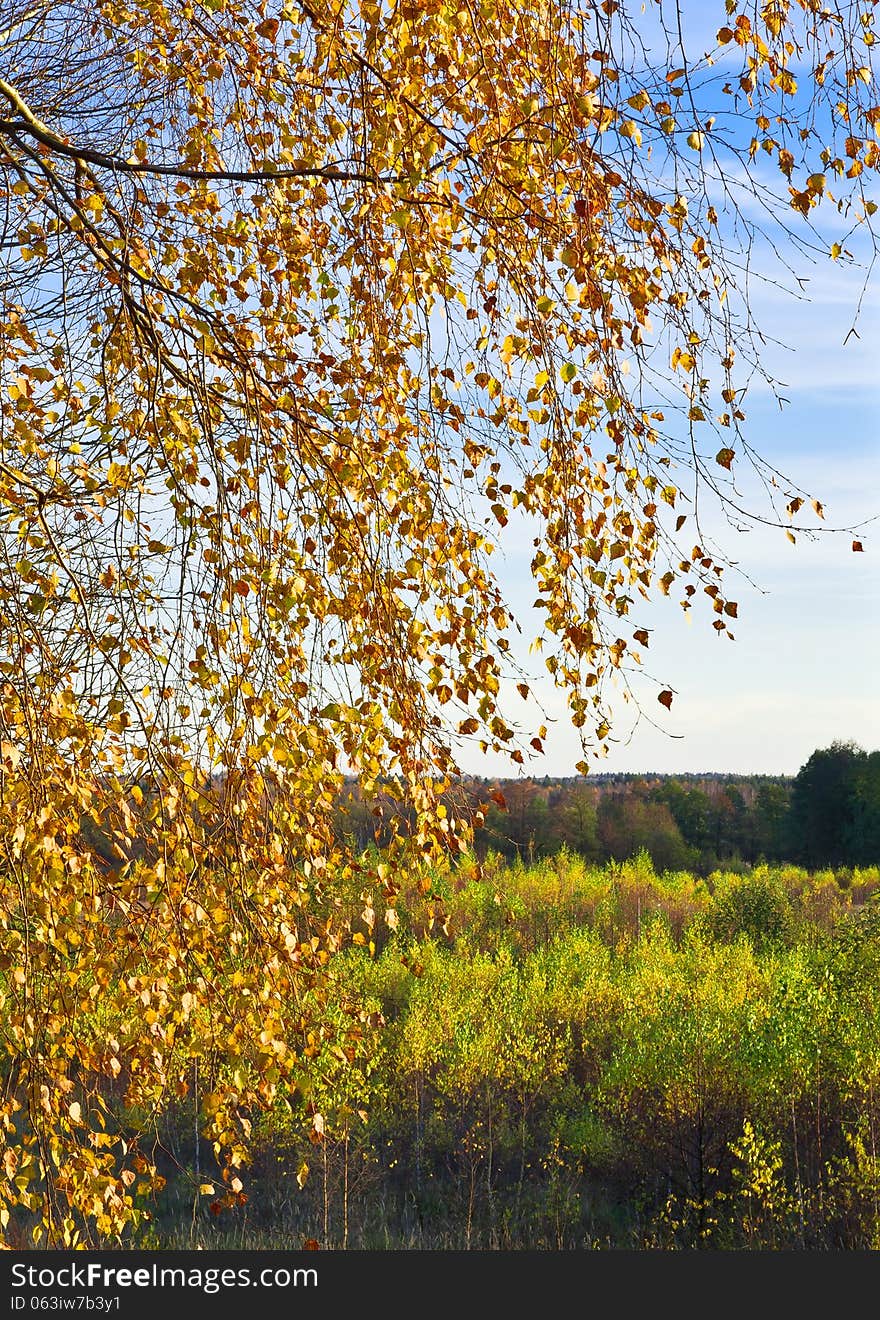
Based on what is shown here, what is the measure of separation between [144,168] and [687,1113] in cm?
809

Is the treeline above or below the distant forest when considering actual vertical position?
below

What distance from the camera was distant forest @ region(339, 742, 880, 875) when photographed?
25250 mm

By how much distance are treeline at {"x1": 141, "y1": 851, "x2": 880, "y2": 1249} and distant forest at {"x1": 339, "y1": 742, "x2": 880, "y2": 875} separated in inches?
459

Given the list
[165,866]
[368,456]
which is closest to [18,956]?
[165,866]

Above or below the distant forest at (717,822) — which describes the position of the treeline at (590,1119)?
below

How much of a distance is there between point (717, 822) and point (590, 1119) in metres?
19.3

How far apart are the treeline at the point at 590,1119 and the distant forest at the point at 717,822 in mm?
11650

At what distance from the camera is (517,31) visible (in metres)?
3.36

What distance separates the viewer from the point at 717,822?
28.4 meters

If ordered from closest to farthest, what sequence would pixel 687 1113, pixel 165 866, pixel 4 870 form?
pixel 165 866 < pixel 4 870 < pixel 687 1113

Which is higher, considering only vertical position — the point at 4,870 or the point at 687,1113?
the point at 4,870

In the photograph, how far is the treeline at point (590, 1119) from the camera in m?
8.41

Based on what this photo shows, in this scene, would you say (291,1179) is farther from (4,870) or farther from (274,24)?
(274,24)

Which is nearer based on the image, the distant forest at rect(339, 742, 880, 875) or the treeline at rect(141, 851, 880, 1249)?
the treeline at rect(141, 851, 880, 1249)
